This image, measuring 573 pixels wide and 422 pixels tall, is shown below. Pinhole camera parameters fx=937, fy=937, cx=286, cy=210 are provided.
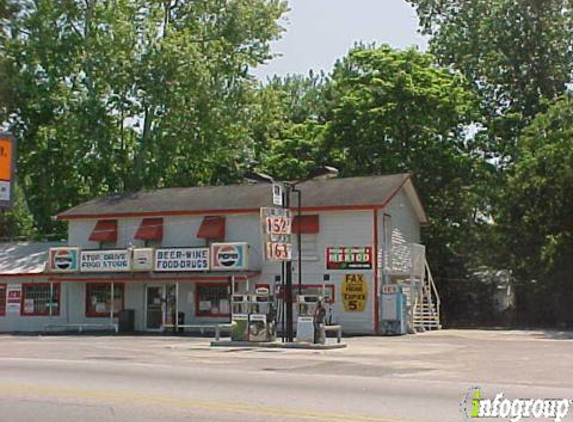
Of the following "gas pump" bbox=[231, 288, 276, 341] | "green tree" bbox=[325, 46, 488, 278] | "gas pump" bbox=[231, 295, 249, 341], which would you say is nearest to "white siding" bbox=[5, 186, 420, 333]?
"green tree" bbox=[325, 46, 488, 278]

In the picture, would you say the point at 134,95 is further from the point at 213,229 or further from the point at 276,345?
the point at 276,345

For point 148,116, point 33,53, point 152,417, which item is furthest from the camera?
point 148,116

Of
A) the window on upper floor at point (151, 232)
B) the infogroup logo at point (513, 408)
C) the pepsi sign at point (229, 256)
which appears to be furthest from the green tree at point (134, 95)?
the infogroup logo at point (513, 408)

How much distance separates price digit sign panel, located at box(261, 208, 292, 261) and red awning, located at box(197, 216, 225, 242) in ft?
35.6

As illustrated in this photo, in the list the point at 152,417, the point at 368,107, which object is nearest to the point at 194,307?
the point at 368,107

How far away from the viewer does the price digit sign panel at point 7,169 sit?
11234mm

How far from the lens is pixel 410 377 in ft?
60.4

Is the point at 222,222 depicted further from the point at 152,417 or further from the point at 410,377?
the point at 152,417

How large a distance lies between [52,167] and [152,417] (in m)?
42.5

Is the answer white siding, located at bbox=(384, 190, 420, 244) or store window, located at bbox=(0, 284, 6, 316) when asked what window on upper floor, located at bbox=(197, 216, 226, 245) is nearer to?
white siding, located at bbox=(384, 190, 420, 244)

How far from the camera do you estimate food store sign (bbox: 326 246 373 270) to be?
121 ft

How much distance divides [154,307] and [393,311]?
10.8 meters

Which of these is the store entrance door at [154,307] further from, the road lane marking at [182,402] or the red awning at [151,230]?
the road lane marking at [182,402]

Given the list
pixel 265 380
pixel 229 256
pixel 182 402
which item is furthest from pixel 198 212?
pixel 182 402
